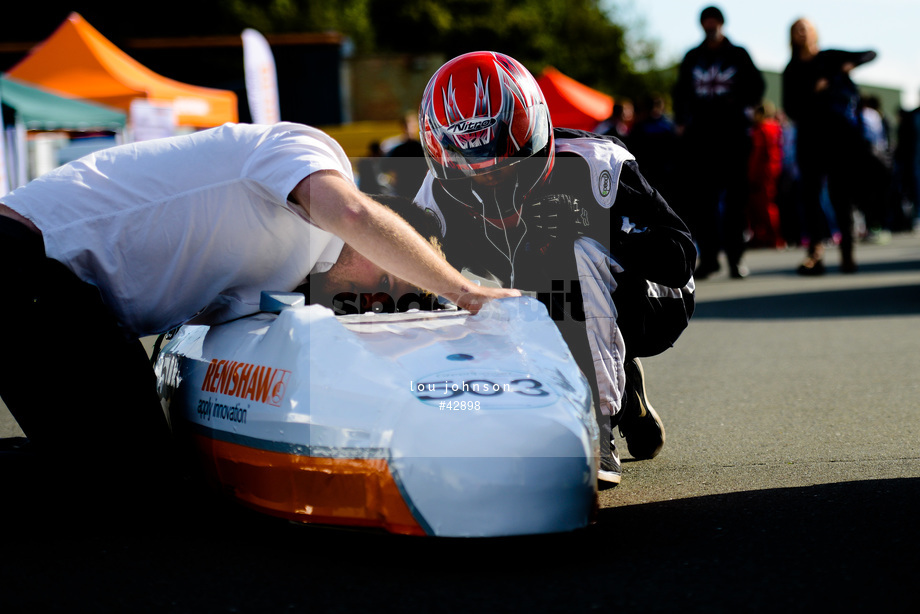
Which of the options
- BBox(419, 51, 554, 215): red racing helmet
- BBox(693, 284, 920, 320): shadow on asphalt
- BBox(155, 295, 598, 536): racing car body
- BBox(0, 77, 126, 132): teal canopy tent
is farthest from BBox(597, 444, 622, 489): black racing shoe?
BBox(0, 77, 126, 132): teal canopy tent

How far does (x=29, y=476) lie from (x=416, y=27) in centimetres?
4377

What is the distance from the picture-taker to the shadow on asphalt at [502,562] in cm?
189

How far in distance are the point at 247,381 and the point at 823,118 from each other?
6.89m

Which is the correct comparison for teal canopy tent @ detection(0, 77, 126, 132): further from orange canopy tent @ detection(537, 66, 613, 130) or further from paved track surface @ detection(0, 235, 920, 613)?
paved track surface @ detection(0, 235, 920, 613)

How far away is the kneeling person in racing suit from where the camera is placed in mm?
2691

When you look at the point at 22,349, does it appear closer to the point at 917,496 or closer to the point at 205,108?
the point at 917,496

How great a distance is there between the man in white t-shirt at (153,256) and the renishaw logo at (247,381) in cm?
20

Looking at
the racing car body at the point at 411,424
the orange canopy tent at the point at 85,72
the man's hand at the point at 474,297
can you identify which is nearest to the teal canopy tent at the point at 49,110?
the orange canopy tent at the point at 85,72

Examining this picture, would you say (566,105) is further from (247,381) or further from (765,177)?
(247,381)

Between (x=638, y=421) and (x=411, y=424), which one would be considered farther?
(x=638, y=421)

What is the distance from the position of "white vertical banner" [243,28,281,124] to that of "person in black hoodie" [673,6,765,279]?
17.1 feet

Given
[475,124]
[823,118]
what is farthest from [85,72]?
[475,124]

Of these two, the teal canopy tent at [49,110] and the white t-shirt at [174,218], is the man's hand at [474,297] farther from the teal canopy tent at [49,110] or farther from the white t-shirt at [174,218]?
the teal canopy tent at [49,110]

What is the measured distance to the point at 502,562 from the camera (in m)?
2.08
